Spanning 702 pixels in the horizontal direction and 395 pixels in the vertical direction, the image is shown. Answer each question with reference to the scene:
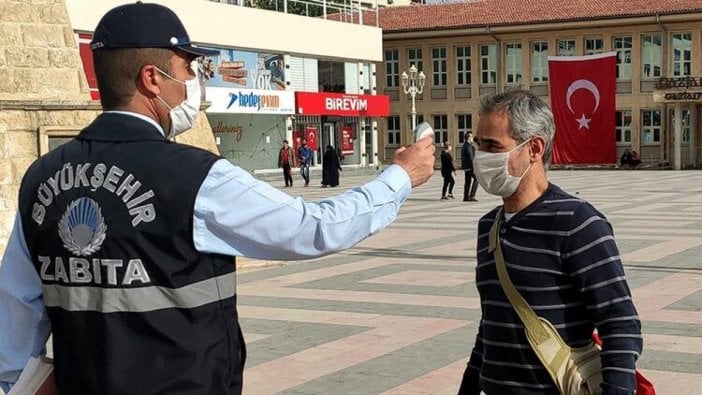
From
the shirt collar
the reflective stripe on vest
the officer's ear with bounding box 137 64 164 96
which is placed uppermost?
the officer's ear with bounding box 137 64 164 96

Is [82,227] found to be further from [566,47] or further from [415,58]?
[415,58]

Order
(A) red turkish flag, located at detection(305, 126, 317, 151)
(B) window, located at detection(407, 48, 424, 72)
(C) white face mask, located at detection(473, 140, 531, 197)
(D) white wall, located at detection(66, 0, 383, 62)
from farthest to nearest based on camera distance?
(B) window, located at detection(407, 48, 424, 72) < (A) red turkish flag, located at detection(305, 126, 317, 151) < (D) white wall, located at detection(66, 0, 383, 62) < (C) white face mask, located at detection(473, 140, 531, 197)

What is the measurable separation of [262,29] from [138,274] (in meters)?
34.4

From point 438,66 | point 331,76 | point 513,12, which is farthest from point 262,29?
point 513,12

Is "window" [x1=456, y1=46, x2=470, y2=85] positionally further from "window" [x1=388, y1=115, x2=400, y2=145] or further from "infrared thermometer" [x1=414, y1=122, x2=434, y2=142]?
"infrared thermometer" [x1=414, y1=122, x2=434, y2=142]

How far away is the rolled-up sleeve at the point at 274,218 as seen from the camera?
2.15 metres

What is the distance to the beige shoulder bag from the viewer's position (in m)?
2.80

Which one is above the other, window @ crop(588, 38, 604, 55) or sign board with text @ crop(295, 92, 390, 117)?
window @ crop(588, 38, 604, 55)

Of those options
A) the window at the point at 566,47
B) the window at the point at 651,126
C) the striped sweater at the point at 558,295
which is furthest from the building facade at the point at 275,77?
the striped sweater at the point at 558,295

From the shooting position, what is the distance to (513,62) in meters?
48.0

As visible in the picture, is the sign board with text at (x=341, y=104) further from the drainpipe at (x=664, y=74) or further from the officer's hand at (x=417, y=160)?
the officer's hand at (x=417, y=160)

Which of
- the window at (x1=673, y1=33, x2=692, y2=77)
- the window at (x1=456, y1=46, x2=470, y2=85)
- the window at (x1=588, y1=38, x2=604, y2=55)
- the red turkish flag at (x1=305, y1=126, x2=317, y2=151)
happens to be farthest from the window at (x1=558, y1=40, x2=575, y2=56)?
the red turkish flag at (x1=305, y1=126, x2=317, y2=151)

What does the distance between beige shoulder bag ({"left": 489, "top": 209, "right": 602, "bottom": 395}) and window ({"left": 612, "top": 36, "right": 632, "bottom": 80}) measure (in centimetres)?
4463

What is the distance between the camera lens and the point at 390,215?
233 cm
